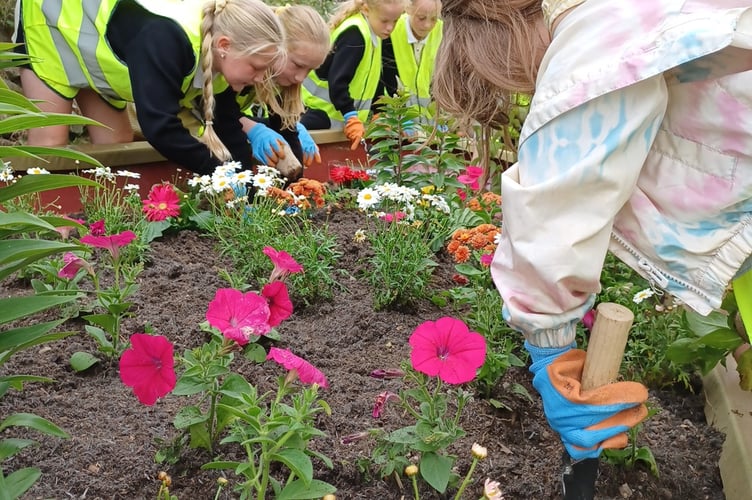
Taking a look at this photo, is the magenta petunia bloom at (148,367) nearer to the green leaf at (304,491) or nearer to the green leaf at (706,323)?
the green leaf at (304,491)

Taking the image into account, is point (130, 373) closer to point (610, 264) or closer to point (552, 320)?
point (552, 320)

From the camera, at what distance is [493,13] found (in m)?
1.47

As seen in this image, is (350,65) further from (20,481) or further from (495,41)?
(20,481)

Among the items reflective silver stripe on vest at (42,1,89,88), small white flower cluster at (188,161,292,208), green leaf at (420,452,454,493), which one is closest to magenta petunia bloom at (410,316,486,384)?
green leaf at (420,452,454,493)

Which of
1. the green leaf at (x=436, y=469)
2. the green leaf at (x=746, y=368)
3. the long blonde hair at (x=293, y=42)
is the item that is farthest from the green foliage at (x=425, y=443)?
the long blonde hair at (x=293, y=42)

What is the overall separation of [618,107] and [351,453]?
95cm

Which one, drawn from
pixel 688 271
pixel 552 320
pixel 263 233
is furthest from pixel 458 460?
pixel 263 233

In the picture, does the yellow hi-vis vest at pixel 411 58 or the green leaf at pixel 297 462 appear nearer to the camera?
the green leaf at pixel 297 462

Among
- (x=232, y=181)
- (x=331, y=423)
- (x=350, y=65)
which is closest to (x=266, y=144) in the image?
(x=232, y=181)

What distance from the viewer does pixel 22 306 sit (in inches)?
47.7

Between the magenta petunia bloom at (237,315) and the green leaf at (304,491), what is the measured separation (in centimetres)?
28

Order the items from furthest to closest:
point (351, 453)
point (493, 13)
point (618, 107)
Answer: point (351, 453)
point (493, 13)
point (618, 107)

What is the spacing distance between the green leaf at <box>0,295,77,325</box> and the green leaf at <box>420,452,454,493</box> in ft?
2.44

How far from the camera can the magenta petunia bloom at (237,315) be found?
1.31 m
